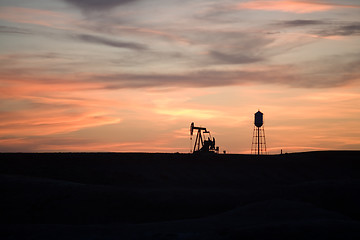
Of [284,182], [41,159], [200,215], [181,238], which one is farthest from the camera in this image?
[41,159]

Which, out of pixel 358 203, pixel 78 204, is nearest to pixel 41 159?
pixel 78 204

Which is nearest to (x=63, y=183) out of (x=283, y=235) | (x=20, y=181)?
(x=20, y=181)

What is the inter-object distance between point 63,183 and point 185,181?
15.9 metres

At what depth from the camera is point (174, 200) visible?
1439 inches

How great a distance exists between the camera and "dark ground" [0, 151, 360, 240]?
81.1ft

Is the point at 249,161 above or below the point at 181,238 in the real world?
above

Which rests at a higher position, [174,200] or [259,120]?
[259,120]

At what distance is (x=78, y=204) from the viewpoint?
3538 cm

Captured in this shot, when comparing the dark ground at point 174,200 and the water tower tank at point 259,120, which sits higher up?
the water tower tank at point 259,120

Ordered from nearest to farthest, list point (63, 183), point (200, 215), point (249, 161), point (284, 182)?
point (200, 215), point (63, 183), point (284, 182), point (249, 161)

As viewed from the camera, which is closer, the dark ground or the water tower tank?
the dark ground

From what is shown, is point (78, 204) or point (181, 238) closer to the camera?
point (181, 238)

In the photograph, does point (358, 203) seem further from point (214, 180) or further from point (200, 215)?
point (214, 180)

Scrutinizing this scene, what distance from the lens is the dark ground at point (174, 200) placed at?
24.7m
